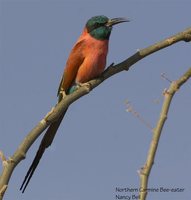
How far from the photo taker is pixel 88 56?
A: 11.6 feet

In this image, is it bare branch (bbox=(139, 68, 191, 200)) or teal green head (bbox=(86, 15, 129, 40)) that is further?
teal green head (bbox=(86, 15, 129, 40))

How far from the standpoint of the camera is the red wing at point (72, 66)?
3506 millimetres

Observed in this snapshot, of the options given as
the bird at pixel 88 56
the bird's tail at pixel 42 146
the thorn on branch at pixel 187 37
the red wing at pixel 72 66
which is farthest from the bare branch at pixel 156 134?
the red wing at pixel 72 66

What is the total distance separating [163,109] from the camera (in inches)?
55.3

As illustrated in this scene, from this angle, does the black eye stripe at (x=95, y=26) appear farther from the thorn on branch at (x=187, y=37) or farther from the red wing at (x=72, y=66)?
the thorn on branch at (x=187, y=37)

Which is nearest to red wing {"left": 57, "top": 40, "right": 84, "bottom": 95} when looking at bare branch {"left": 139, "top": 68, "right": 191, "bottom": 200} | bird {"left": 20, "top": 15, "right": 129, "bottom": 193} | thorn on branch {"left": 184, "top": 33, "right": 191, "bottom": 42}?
bird {"left": 20, "top": 15, "right": 129, "bottom": 193}

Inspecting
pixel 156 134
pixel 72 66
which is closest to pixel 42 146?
pixel 72 66

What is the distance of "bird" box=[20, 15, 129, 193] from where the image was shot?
3.41 meters

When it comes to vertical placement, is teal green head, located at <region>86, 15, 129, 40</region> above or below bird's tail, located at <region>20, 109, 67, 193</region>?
above

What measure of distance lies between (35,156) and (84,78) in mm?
899

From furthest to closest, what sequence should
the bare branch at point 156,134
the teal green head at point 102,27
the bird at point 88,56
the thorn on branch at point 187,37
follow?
the teal green head at point 102,27, the bird at point 88,56, the thorn on branch at point 187,37, the bare branch at point 156,134

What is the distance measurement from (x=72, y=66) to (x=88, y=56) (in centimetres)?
14

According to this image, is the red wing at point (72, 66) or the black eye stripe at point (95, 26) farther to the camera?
the black eye stripe at point (95, 26)

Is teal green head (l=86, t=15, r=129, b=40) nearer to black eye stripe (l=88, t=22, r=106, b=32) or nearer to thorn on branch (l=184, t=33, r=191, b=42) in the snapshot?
black eye stripe (l=88, t=22, r=106, b=32)
